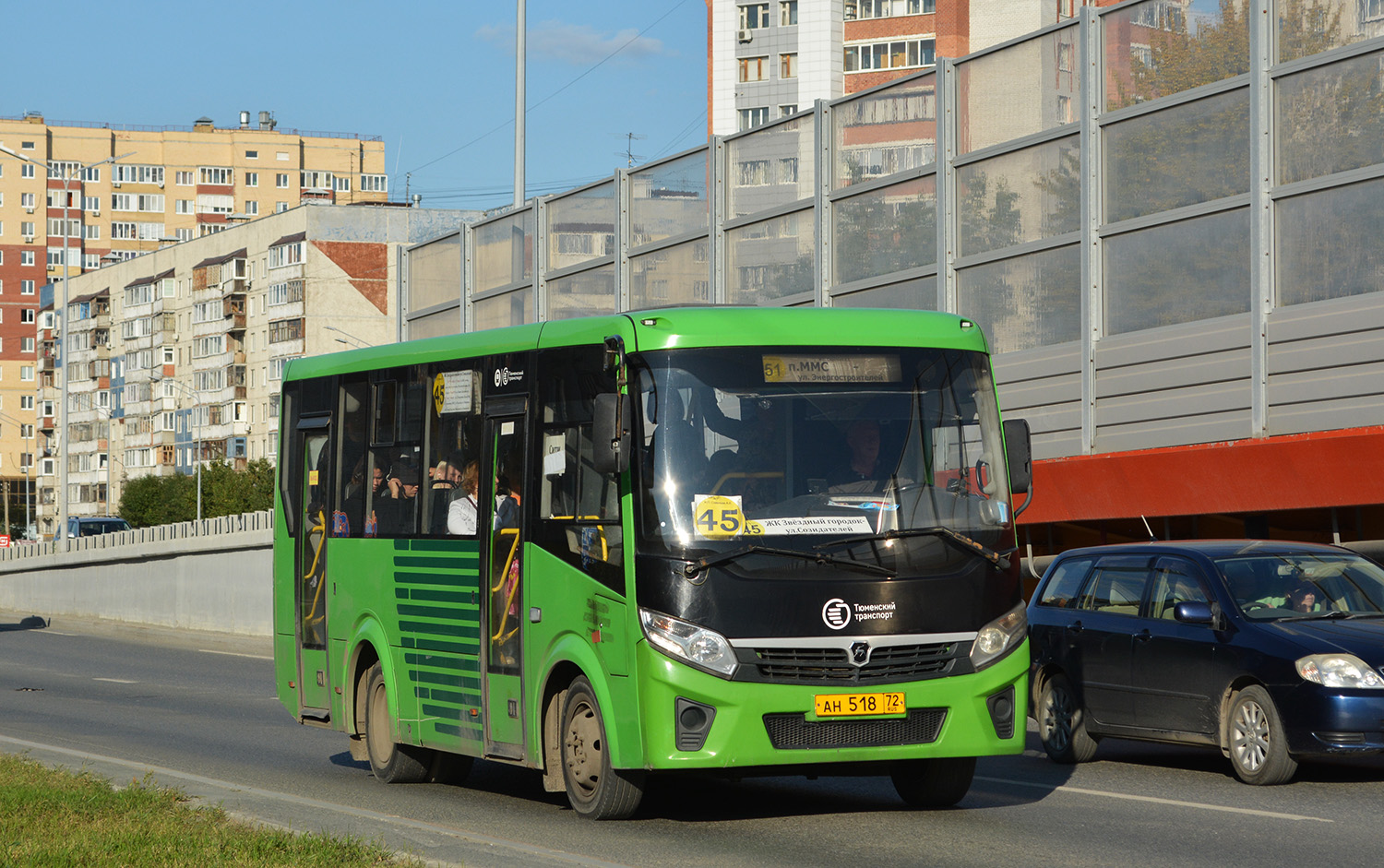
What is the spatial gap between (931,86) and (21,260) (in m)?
154

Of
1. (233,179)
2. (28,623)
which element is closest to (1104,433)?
(28,623)

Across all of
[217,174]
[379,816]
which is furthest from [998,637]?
[217,174]

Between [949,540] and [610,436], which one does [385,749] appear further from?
[949,540]

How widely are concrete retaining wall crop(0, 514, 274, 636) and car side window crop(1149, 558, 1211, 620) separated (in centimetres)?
3139

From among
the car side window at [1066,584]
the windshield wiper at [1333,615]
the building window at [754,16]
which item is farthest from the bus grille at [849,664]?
the building window at [754,16]

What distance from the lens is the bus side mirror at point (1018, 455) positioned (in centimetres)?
1070

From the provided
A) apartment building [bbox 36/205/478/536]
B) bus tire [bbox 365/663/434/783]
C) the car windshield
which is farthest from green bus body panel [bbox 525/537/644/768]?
apartment building [bbox 36/205/478/536]

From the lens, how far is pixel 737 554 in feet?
32.2

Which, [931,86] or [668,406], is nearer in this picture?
[668,406]

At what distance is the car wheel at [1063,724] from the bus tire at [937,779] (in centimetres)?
283

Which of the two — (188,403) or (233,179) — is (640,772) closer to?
(188,403)

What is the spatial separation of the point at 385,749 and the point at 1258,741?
19.0 feet

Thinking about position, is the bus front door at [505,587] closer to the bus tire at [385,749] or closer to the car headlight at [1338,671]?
the bus tire at [385,749]

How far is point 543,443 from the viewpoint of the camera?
1112cm
